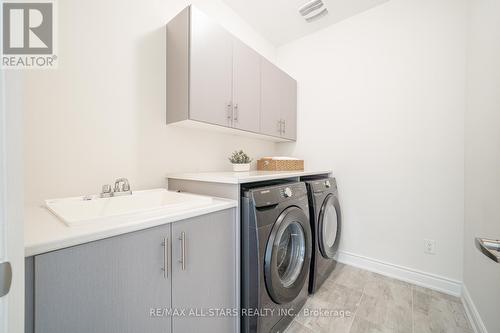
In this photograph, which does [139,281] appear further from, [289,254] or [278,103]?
[278,103]

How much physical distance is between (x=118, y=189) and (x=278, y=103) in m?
1.75

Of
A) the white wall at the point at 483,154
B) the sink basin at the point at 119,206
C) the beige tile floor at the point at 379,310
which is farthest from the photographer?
the beige tile floor at the point at 379,310

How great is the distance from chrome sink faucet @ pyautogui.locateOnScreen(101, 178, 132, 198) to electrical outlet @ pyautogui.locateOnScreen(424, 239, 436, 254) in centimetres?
248

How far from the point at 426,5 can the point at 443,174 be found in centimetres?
151

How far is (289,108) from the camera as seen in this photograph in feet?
8.05

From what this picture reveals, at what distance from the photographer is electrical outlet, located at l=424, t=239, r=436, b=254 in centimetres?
179

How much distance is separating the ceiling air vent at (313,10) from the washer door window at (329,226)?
1.92m

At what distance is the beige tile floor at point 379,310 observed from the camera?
1.36m

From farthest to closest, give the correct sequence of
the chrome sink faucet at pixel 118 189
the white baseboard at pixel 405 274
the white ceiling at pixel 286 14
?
1. the white ceiling at pixel 286 14
2. the white baseboard at pixel 405 274
3. the chrome sink faucet at pixel 118 189

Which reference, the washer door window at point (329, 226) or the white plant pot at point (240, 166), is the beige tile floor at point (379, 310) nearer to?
the washer door window at point (329, 226)

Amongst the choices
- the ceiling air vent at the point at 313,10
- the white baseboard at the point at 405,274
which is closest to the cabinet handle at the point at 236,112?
the ceiling air vent at the point at 313,10

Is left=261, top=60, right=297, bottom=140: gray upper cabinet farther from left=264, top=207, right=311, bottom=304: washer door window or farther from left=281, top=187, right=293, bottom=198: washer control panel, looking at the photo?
left=264, top=207, right=311, bottom=304: washer door window

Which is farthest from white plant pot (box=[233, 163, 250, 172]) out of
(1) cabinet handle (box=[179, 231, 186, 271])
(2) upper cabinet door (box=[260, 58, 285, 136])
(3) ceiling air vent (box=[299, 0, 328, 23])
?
(3) ceiling air vent (box=[299, 0, 328, 23])

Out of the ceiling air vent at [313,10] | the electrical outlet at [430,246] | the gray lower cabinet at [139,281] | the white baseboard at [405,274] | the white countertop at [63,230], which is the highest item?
the ceiling air vent at [313,10]
